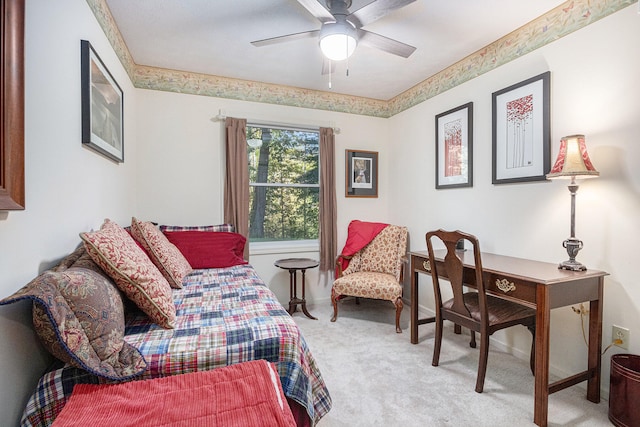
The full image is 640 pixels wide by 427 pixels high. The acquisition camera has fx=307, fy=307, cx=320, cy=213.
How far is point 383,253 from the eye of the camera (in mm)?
3410

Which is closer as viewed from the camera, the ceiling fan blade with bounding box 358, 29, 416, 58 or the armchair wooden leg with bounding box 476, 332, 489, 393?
the armchair wooden leg with bounding box 476, 332, 489, 393

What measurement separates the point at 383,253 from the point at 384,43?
6.82 feet

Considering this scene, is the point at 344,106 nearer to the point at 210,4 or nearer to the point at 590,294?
the point at 210,4

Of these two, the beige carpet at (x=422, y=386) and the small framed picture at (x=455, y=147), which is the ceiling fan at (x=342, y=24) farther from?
the beige carpet at (x=422, y=386)

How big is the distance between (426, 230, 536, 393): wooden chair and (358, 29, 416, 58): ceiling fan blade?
1.32m

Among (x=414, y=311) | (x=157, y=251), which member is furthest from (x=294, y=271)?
(x=157, y=251)

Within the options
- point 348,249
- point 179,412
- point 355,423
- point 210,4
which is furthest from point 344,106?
point 179,412

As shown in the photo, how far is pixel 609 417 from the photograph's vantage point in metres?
1.69

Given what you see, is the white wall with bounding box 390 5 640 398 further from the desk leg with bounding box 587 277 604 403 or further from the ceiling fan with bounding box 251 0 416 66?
the ceiling fan with bounding box 251 0 416 66

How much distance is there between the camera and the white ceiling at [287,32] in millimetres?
2084

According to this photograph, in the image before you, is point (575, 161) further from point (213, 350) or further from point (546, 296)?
point (213, 350)

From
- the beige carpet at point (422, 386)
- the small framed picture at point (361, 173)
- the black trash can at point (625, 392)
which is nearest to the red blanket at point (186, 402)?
the beige carpet at point (422, 386)

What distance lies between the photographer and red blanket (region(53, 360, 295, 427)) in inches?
33.9

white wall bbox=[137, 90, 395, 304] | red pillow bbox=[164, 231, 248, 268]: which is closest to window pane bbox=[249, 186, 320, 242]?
white wall bbox=[137, 90, 395, 304]
